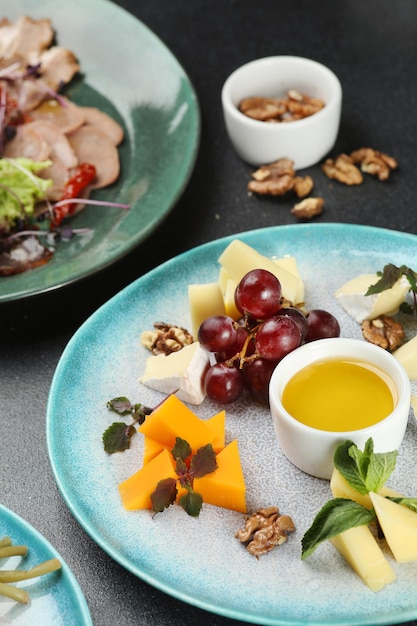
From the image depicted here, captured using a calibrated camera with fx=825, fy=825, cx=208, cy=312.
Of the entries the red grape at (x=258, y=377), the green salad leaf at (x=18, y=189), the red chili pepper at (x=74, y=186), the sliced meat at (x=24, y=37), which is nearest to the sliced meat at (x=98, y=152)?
the red chili pepper at (x=74, y=186)

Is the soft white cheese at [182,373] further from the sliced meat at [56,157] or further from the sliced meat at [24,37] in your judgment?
the sliced meat at [24,37]

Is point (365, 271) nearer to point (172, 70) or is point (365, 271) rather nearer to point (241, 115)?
point (241, 115)

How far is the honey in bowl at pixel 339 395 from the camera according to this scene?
1435 millimetres

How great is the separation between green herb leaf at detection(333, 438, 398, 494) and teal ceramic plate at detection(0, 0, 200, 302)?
77 centimetres

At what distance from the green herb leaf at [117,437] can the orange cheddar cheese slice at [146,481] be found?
0.11 meters

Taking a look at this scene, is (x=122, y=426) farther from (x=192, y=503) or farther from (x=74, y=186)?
(x=74, y=186)

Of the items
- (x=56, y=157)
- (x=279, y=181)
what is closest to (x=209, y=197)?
(x=279, y=181)

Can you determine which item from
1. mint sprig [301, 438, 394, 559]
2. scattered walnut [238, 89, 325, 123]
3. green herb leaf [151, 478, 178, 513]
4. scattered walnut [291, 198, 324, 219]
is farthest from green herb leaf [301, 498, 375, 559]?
scattered walnut [238, 89, 325, 123]

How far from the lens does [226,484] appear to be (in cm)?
141

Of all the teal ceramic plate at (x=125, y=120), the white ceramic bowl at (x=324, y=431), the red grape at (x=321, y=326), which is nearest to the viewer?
the white ceramic bowl at (x=324, y=431)

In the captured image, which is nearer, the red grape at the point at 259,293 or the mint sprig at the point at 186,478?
the mint sprig at the point at 186,478

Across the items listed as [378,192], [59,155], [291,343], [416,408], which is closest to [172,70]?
[59,155]

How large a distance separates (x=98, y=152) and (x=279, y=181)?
51cm

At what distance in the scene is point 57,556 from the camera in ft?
4.42
